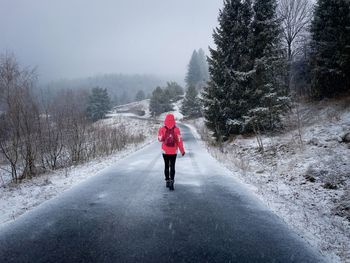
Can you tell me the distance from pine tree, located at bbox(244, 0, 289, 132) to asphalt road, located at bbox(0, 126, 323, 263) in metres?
8.86

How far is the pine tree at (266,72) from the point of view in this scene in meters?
14.1

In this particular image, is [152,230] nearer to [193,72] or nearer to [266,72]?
[266,72]

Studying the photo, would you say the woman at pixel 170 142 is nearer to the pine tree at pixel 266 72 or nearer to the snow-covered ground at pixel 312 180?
the snow-covered ground at pixel 312 180

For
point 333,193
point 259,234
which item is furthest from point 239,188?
point 259,234

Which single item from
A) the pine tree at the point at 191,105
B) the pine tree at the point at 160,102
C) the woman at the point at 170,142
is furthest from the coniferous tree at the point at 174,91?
the woman at the point at 170,142

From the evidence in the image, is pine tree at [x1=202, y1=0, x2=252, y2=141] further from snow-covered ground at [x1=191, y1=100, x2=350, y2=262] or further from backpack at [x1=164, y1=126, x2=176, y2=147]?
backpack at [x1=164, y1=126, x2=176, y2=147]

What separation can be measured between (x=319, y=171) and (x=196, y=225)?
4787mm

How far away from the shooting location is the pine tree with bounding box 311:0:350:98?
46.7ft

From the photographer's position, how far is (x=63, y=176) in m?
8.64

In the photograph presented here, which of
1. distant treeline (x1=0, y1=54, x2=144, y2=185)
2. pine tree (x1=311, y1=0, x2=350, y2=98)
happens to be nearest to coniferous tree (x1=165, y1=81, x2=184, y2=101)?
pine tree (x1=311, y1=0, x2=350, y2=98)

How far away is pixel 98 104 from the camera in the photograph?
57312mm

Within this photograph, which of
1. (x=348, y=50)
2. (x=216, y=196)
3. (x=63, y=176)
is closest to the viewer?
(x=216, y=196)

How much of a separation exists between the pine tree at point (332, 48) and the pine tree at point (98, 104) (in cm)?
4942

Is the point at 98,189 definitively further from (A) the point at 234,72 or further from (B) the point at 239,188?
(A) the point at 234,72
